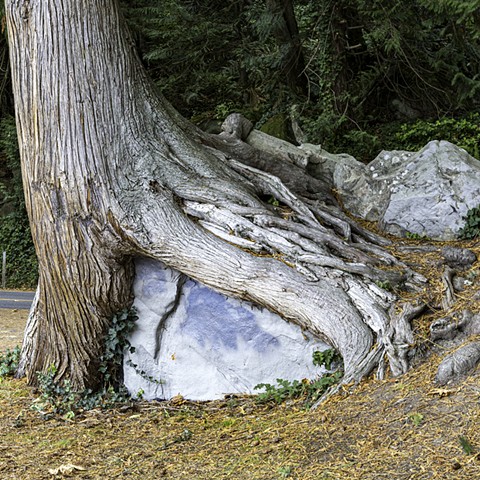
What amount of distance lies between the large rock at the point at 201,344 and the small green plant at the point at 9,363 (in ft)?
6.03

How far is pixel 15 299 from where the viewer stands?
1509 cm

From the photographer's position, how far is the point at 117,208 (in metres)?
7.03

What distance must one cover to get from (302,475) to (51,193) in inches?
169

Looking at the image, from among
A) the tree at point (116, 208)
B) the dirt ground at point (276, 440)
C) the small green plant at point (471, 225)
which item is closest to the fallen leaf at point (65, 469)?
the dirt ground at point (276, 440)

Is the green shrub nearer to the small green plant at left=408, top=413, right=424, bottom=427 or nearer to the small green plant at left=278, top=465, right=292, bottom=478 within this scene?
the small green plant at left=408, top=413, right=424, bottom=427

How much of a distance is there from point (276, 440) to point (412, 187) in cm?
467

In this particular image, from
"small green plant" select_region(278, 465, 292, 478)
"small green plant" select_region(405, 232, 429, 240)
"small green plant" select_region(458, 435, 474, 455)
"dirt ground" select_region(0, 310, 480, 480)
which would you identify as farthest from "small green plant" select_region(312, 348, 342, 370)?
"small green plant" select_region(405, 232, 429, 240)

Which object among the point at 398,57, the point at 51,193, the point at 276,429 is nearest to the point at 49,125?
the point at 51,193

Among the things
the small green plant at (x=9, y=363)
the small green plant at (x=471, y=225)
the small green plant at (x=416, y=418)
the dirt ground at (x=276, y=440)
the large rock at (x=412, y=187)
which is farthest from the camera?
the small green plant at (x=9, y=363)

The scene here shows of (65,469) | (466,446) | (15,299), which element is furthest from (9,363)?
(15,299)

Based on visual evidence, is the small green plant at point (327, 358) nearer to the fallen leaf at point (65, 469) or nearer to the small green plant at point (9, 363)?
the fallen leaf at point (65, 469)

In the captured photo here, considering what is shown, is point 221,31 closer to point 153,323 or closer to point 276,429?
point 153,323

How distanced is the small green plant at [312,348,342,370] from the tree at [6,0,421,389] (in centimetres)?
28

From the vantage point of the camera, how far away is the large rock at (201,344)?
22.0ft
